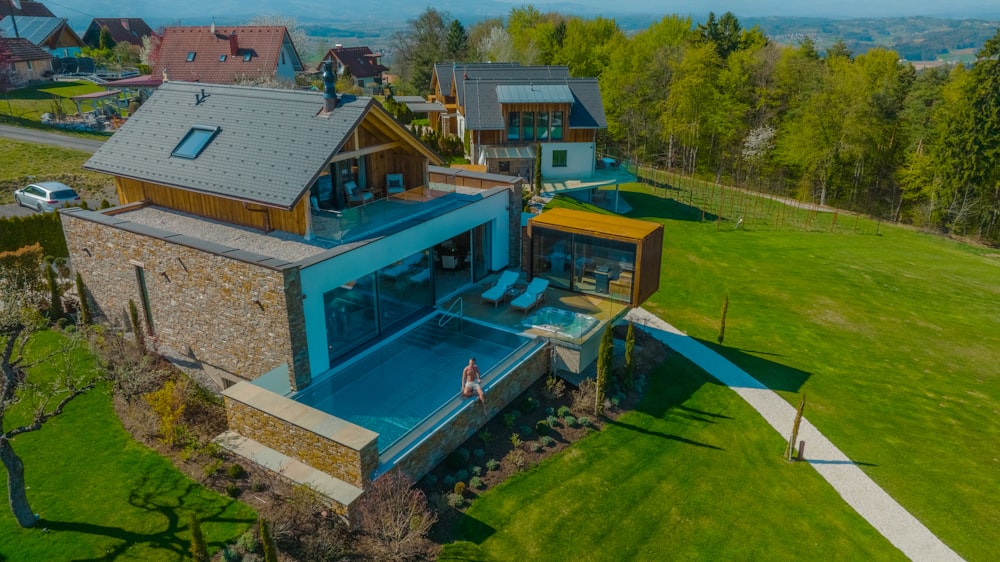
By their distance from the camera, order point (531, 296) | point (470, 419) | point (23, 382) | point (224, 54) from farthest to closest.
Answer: point (224, 54), point (531, 296), point (23, 382), point (470, 419)

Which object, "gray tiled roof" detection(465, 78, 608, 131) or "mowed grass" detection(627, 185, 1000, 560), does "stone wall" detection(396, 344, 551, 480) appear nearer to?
"mowed grass" detection(627, 185, 1000, 560)

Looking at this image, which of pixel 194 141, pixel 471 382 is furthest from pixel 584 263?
pixel 194 141

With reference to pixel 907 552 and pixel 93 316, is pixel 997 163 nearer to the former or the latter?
pixel 907 552

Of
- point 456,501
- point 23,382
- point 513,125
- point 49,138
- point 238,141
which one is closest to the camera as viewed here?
point 456,501

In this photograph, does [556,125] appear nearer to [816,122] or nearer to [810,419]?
[816,122]

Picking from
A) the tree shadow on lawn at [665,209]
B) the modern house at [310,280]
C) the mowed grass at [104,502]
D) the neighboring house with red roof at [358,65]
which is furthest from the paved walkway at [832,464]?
the neighboring house with red roof at [358,65]

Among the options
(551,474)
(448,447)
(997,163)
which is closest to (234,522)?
(448,447)

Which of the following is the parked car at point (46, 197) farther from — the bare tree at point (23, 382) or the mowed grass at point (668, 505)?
the mowed grass at point (668, 505)
